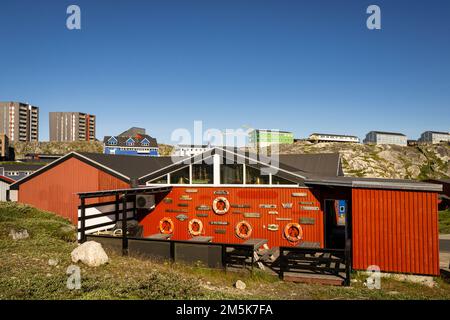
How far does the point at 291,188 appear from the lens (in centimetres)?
1489

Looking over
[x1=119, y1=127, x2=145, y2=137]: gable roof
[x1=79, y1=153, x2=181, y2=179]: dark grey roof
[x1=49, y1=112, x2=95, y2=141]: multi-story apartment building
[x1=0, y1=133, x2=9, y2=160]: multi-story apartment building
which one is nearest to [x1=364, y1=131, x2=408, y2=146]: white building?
[x1=119, y1=127, x2=145, y2=137]: gable roof

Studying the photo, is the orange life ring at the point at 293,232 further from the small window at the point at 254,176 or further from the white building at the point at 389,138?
the white building at the point at 389,138

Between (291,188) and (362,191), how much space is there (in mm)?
3471

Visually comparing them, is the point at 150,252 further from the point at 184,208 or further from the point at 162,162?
the point at 162,162

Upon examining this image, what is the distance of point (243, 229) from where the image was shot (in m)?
15.7

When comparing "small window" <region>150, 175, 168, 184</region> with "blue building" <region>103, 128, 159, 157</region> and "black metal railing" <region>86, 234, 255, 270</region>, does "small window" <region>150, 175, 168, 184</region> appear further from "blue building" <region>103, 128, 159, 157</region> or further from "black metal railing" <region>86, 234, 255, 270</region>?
"blue building" <region>103, 128, 159, 157</region>

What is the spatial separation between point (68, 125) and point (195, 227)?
506 ft

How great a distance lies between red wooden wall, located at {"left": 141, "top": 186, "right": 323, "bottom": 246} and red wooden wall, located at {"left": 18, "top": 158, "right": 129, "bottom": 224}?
3.72m

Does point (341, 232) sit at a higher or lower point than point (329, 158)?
lower

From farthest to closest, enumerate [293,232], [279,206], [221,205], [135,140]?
[135,140] < [221,205] < [279,206] < [293,232]

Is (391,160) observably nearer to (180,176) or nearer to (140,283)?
(180,176)

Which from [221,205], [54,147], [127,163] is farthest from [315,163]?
[54,147]
